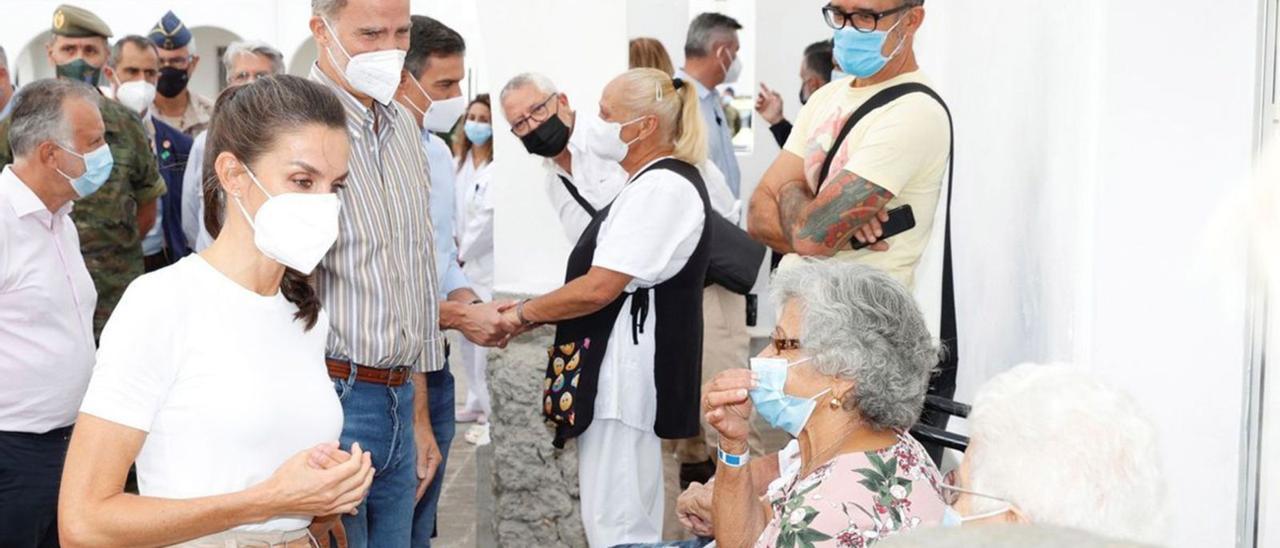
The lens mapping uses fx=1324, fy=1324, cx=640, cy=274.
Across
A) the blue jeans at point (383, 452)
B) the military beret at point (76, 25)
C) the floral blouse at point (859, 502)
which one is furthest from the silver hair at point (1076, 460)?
the military beret at point (76, 25)

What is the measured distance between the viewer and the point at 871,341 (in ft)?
9.16

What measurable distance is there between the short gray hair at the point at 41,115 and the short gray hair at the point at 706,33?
4007 millimetres

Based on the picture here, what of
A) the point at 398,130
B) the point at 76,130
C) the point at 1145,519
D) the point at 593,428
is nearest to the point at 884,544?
the point at 1145,519

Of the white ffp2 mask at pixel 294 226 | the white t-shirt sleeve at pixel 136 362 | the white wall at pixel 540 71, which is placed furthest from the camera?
the white wall at pixel 540 71

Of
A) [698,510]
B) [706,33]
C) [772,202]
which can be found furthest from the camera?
[706,33]

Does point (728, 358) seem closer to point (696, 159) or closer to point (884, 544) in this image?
point (696, 159)

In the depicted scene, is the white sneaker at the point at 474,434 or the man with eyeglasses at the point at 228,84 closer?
the man with eyeglasses at the point at 228,84

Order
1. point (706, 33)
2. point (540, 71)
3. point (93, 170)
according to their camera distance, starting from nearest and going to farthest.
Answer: point (93, 170) < point (540, 71) < point (706, 33)

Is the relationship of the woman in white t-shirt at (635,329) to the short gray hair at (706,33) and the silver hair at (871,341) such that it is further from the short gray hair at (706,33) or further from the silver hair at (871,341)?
the short gray hair at (706,33)

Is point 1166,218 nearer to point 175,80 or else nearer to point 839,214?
point 839,214

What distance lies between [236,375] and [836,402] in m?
1.23

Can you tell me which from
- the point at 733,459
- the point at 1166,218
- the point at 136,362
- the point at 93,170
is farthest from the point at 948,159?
the point at 93,170

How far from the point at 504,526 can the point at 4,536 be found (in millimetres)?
1928

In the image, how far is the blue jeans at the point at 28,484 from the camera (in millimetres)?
3762
